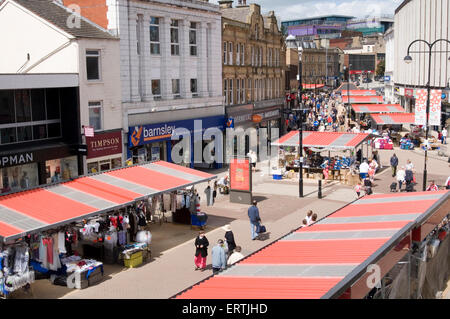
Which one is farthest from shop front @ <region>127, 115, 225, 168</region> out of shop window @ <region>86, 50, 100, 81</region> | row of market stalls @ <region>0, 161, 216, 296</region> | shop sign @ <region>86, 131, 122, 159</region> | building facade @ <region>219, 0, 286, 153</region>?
row of market stalls @ <region>0, 161, 216, 296</region>

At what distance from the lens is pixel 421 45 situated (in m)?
68.1

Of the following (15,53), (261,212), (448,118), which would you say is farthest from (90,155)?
(448,118)

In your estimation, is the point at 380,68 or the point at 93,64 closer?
the point at 93,64

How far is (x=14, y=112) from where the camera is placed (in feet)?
75.3

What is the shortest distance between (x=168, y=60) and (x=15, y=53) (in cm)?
916

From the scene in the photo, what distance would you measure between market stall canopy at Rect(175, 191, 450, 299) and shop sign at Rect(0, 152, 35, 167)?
14073 mm

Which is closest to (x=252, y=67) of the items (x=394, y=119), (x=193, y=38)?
(x=193, y=38)

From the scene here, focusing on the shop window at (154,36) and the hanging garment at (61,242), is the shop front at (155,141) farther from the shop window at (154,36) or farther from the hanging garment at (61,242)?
the hanging garment at (61,242)

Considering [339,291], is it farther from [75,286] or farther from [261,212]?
[261,212]

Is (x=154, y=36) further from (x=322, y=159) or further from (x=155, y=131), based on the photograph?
(x=322, y=159)

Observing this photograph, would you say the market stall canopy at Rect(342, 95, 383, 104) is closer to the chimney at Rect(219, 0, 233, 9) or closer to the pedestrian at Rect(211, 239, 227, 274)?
the chimney at Rect(219, 0, 233, 9)

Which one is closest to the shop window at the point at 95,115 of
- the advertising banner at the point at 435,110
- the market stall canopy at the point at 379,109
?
the advertising banner at the point at 435,110

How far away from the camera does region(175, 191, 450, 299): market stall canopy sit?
875 cm

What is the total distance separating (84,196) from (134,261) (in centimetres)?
275
